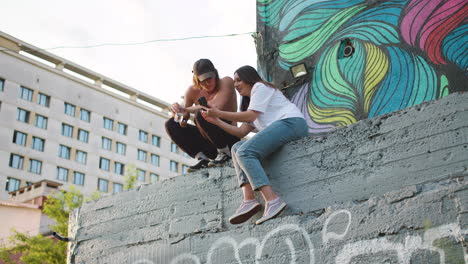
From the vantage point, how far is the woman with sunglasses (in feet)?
15.0

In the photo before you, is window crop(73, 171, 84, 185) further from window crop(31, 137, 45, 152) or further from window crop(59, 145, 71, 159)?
window crop(31, 137, 45, 152)

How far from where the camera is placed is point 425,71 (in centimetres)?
551

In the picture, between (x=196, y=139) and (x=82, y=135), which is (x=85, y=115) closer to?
(x=82, y=135)

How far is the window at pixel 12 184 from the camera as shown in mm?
38537

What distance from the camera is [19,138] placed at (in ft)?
134

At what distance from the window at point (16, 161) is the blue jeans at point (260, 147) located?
3932 cm

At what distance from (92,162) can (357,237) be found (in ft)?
141

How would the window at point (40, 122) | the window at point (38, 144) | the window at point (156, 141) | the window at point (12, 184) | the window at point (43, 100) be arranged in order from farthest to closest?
the window at point (156, 141) < the window at point (43, 100) < the window at point (40, 122) < the window at point (38, 144) < the window at point (12, 184)

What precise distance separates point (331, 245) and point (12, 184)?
39.3 m

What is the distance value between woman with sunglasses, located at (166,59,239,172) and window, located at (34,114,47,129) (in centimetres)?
4006

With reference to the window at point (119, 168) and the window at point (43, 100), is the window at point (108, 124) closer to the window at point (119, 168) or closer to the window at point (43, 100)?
the window at point (119, 168)

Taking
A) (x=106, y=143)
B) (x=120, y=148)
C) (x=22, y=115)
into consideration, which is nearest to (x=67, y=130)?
(x=106, y=143)

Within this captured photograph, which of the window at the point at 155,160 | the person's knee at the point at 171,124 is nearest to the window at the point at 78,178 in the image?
the window at the point at 155,160

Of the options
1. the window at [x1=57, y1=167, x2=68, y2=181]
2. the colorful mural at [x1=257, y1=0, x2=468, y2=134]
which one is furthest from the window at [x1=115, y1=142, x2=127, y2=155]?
the colorful mural at [x1=257, y1=0, x2=468, y2=134]
